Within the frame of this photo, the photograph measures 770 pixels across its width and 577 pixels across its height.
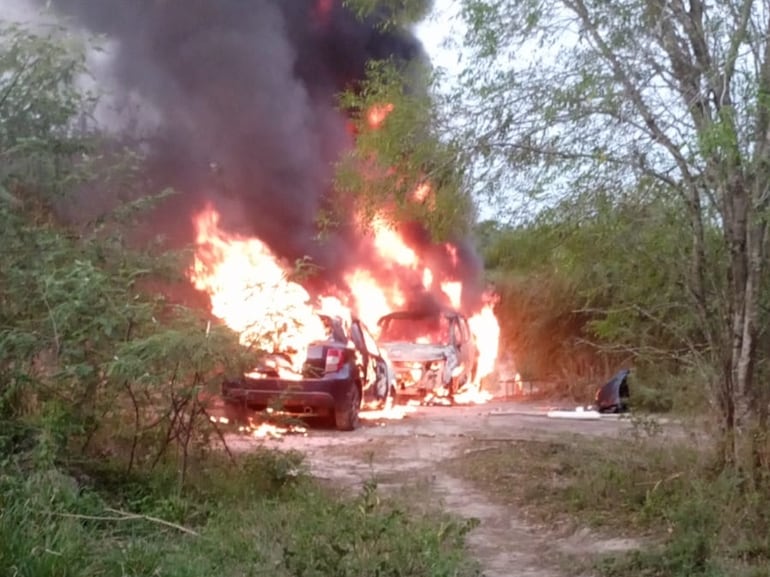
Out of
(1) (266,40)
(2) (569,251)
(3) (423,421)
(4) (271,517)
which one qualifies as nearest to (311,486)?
(4) (271,517)

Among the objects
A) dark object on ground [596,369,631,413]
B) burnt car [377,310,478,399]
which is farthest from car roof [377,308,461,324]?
dark object on ground [596,369,631,413]

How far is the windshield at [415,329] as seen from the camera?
747 inches

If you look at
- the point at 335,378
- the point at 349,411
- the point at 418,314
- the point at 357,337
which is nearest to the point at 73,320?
the point at 335,378

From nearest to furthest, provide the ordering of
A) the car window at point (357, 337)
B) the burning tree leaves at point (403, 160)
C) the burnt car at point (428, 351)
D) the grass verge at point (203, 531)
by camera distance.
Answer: the grass verge at point (203, 531)
the burning tree leaves at point (403, 160)
the car window at point (357, 337)
the burnt car at point (428, 351)

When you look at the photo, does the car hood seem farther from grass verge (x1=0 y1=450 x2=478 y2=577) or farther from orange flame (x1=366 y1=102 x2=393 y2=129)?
grass verge (x1=0 y1=450 x2=478 y2=577)

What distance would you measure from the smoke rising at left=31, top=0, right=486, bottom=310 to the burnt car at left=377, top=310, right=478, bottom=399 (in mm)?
1744

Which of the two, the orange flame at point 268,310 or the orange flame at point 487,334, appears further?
the orange flame at point 487,334

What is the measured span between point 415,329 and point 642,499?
1196cm

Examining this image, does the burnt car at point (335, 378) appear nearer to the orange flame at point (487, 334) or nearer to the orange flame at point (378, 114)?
the orange flame at point (378, 114)

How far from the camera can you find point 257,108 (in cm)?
1819

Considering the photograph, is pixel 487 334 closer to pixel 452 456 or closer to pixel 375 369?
pixel 375 369

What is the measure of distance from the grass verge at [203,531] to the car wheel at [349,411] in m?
4.85

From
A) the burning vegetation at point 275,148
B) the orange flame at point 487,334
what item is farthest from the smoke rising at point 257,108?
the orange flame at point 487,334

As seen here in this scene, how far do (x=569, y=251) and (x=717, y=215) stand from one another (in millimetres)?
1199
